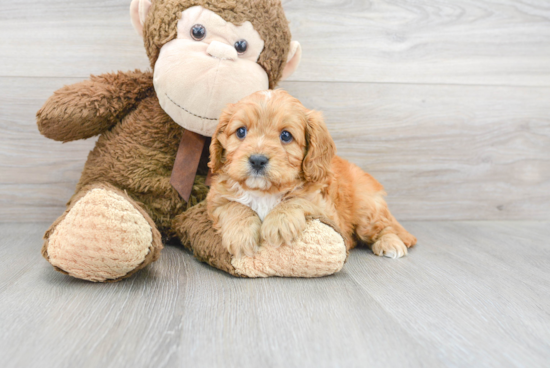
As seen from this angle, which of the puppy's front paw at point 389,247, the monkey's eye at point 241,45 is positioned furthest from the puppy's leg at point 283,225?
the monkey's eye at point 241,45

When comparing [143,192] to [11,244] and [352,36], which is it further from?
[352,36]

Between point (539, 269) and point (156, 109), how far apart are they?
165 cm

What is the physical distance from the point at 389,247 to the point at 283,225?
1.97 ft

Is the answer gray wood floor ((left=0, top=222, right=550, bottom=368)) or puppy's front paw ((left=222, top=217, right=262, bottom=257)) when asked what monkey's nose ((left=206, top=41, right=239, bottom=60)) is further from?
gray wood floor ((left=0, top=222, right=550, bottom=368))

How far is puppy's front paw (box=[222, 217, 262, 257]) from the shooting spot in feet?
4.45

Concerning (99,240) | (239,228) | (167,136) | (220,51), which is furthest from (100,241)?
(220,51)

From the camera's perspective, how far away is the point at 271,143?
135 cm

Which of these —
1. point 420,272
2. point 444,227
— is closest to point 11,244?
point 420,272

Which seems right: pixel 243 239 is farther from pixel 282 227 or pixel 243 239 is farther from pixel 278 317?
pixel 278 317

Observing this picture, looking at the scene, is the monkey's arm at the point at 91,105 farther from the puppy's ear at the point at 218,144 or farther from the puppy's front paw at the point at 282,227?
the puppy's front paw at the point at 282,227

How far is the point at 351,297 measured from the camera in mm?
1262

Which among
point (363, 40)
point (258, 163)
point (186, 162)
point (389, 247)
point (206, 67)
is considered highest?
point (363, 40)

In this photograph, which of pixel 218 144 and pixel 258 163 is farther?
pixel 218 144

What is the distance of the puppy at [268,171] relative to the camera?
4.34ft
